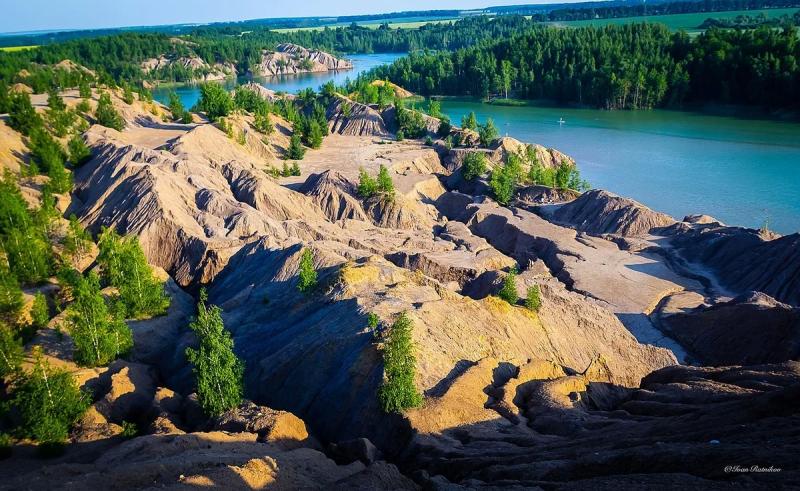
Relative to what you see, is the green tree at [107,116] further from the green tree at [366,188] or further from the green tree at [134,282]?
the green tree at [134,282]

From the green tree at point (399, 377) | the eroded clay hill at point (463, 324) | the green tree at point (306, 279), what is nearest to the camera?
the eroded clay hill at point (463, 324)

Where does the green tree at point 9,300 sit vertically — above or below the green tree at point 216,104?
below

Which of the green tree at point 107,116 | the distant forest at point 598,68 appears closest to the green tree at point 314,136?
the green tree at point 107,116

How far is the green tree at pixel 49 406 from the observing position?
19.7 m

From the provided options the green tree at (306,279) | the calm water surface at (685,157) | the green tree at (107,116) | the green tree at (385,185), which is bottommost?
the calm water surface at (685,157)

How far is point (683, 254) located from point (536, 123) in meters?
63.3

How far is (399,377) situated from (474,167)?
153 feet

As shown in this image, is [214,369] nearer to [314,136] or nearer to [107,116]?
[107,116]

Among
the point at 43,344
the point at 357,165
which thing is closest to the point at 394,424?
the point at 43,344

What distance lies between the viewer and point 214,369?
65.2 feet

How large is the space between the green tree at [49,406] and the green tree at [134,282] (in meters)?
8.36

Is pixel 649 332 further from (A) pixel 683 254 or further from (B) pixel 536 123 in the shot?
(B) pixel 536 123

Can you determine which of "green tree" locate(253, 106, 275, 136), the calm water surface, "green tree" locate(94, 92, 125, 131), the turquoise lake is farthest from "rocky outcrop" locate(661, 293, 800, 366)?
"green tree" locate(94, 92, 125, 131)

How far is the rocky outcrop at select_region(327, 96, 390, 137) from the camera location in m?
86.8
